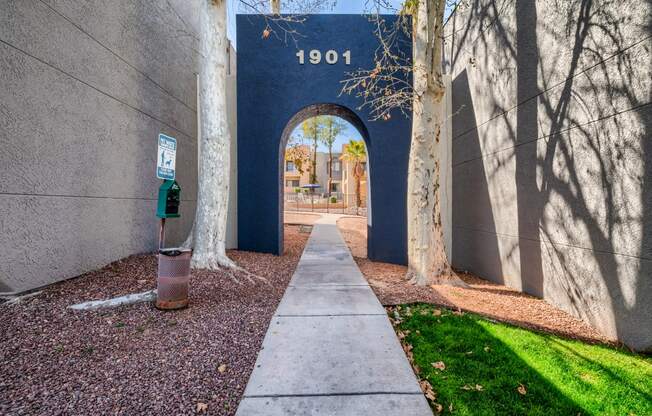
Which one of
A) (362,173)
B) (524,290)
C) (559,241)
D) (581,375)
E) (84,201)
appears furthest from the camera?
(362,173)

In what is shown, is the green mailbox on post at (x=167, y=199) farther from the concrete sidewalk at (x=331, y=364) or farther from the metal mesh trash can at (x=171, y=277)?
the concrete sidewalk at (x=331, y=364)

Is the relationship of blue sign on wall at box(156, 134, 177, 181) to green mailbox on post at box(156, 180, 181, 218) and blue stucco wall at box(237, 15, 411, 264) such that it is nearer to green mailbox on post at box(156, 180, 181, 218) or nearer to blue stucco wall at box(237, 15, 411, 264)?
green mailbox on post at box(156, 180, 181, 218)

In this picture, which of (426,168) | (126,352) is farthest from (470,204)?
(126,352)

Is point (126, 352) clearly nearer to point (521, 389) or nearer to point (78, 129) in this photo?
point (521, 389)

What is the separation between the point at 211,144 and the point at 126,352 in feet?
13.4

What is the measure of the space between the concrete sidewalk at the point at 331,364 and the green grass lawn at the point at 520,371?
0.28 meters

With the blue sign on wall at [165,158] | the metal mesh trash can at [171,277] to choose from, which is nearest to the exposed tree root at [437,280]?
the metal mesh trash can at [171,277]

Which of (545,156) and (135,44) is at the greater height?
(135,44)

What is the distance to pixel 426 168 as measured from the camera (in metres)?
6.04

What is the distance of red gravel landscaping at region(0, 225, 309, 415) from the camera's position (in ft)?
8.15

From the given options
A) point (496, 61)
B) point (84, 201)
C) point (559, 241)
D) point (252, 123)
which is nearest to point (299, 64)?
point (252, 123)

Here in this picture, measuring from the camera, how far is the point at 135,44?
21.6 ft

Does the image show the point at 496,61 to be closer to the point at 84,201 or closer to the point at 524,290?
the point at 524,290

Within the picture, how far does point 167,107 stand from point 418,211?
6127mm
